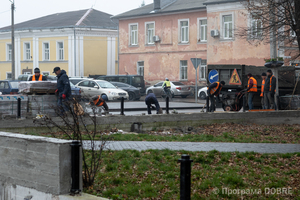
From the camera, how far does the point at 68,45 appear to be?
4806 cm

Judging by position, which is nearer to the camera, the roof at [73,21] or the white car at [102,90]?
the white car at [102,90]

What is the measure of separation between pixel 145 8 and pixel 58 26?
10.1 meters

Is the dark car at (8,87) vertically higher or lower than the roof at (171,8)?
lower

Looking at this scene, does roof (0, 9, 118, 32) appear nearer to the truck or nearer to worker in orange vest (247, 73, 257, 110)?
the truck

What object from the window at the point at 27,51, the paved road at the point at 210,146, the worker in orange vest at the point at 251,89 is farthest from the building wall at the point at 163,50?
the paved road at the point at 210,146

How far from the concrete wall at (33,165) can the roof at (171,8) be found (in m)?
34.5

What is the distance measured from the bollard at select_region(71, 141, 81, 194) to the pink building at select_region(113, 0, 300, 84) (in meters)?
30.5

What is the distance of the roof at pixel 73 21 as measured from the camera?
48812 millimetres

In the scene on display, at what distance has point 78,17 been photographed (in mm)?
50438

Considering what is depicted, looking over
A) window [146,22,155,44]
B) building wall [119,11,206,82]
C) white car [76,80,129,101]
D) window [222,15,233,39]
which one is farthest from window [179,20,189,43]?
white car [76,80,129,101]

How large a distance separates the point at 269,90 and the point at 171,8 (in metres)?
26.0

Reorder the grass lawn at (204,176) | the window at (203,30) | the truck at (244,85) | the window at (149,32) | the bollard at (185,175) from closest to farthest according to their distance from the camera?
the bollard at (185,175) < the grass lawn at (204,176) < the truck at (244,85) < the window at (203,30) < the window at (149,32)

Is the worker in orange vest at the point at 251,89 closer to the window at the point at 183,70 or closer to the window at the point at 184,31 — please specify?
the window at the point at 183,70

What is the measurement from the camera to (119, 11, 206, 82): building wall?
134 ft
